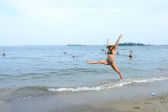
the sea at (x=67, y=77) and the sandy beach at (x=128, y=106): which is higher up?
the sandy beach at (x=128, y=106)

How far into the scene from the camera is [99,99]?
14.6 m

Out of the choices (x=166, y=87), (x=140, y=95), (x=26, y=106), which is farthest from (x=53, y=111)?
(x=166, y=87)

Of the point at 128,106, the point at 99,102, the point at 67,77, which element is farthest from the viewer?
the point at 67,77

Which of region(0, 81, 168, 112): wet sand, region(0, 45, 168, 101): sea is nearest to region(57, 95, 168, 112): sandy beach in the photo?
region(0, 81, 168, 112): wet sand

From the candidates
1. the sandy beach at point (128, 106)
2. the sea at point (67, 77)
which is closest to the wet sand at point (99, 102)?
the sandy beach at point (128, 106)

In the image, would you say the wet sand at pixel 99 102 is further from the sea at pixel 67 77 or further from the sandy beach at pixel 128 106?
the sea at pixel 67 77

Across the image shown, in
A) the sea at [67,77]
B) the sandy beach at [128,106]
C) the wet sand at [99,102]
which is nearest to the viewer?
the sandy beach at [128,106]

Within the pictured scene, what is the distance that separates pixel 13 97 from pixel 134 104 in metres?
6.76

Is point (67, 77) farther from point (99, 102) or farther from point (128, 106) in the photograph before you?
point (128, 106)

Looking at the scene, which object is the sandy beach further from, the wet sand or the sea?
the sea

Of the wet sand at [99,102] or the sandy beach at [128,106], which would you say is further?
the wet sand at [99,102]

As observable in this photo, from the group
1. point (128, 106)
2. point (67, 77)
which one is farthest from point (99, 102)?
point (67, 77)

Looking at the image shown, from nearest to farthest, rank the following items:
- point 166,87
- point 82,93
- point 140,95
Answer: point 140,95, point 82,93, point 166,87

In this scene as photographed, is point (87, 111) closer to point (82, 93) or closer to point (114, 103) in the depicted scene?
point (114, 103)
